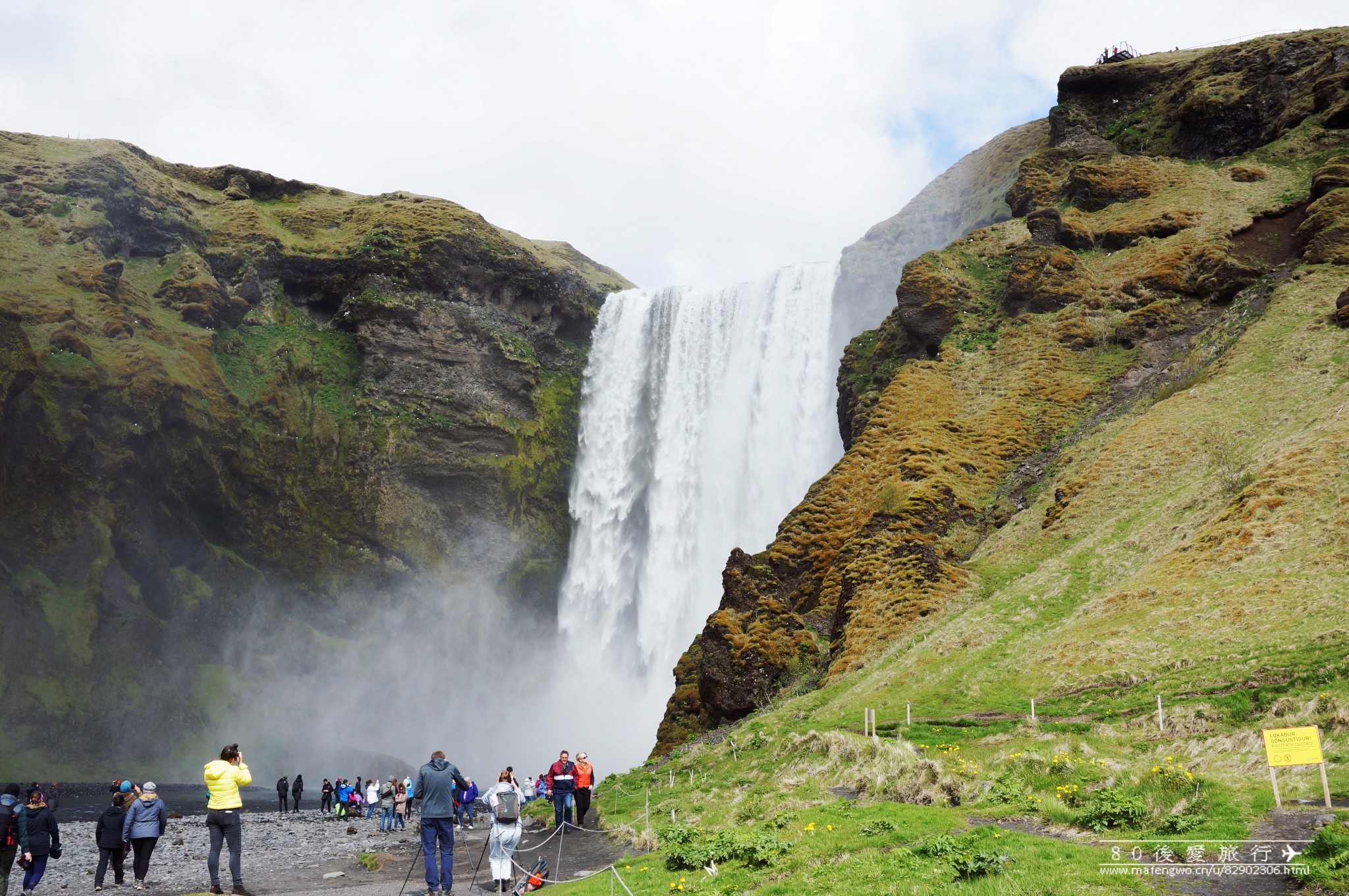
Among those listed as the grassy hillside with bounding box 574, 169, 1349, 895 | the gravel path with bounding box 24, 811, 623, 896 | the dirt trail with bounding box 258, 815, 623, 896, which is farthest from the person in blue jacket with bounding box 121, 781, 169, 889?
the grassy hillside with bounding box 574, 169, 1349, 895

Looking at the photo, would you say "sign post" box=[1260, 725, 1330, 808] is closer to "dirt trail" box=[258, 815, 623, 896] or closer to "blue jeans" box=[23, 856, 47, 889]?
"dirt trail" box=[258, 815, 623, 896]

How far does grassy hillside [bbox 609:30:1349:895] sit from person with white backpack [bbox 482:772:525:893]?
2.73 m

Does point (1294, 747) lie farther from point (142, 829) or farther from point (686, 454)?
point (686, 454)

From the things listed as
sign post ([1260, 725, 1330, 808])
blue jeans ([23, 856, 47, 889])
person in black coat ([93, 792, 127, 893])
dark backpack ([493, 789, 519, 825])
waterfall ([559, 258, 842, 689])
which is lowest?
blue jeans ([23, 856, 47, 889])

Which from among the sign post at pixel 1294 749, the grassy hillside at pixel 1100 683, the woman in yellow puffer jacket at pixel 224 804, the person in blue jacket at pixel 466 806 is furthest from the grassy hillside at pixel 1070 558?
the woman in yellow puffer jacket at pixel 224 804

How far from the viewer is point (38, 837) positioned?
15.6m

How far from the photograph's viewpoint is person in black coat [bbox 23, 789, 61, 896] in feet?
51.2

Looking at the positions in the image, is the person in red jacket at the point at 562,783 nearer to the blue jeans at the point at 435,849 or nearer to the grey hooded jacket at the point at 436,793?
the blue jeans at the point at 435,849

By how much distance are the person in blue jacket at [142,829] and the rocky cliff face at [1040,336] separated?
1917 cm

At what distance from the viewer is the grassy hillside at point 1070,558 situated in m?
12.4

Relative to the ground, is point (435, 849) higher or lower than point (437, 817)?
lower

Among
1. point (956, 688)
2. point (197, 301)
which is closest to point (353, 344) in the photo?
point (197, 301)

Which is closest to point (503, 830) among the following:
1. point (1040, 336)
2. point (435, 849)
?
point (435, 849)

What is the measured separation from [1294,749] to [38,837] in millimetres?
19523
